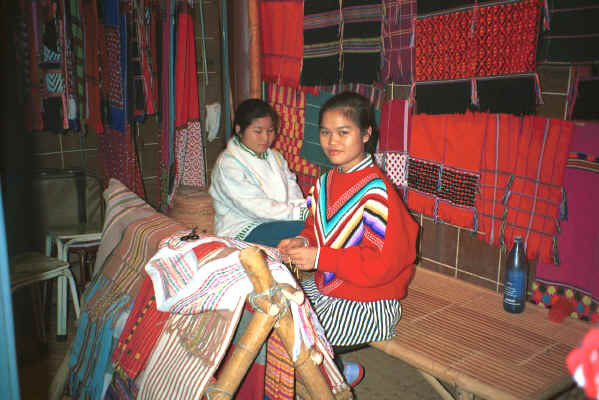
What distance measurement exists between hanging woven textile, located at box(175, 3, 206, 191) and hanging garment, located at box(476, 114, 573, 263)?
213cm

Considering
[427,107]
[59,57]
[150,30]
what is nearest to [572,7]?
[427,107]

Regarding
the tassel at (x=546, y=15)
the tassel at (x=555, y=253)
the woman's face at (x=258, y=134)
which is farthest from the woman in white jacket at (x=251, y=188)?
the tassel at (x=546, y=15)

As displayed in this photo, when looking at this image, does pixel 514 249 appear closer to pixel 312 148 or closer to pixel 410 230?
pixel 410 230

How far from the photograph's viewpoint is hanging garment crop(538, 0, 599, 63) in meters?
1.87

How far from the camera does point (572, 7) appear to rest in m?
1.92

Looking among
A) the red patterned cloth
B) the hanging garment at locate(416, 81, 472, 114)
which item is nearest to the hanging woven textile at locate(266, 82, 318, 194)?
the red patterned cloth

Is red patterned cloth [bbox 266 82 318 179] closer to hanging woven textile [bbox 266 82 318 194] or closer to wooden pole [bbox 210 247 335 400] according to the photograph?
hanging woven textile [bbox 266 82 318 194]

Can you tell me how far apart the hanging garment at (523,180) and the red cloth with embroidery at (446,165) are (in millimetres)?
62

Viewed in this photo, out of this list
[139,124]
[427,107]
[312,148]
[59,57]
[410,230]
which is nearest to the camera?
[410,230]

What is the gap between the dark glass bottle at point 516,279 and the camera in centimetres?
220

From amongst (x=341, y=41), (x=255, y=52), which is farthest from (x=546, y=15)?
(x=255, y=52)

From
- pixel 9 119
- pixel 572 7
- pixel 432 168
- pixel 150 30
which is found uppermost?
pixel 150 30

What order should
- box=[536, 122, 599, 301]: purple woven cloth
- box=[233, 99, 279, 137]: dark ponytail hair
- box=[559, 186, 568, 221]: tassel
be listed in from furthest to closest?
1. box=[233, 99, 279, 137]: dark ponytail hair
2. box=[559, 186, 568, 221]: tassel
3. box=[536, 122, 599, 301]: purple woven cloth

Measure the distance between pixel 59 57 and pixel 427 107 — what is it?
7.81 feet
